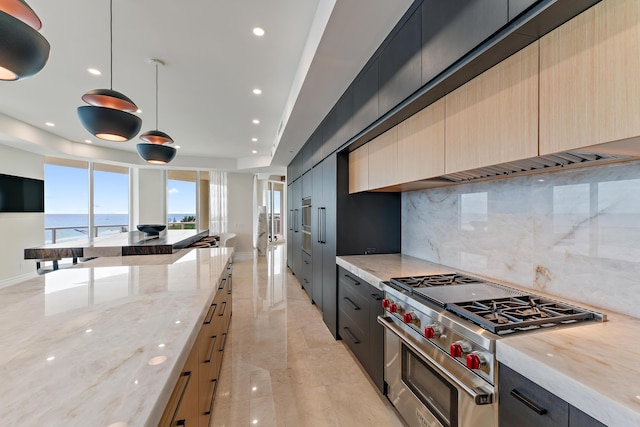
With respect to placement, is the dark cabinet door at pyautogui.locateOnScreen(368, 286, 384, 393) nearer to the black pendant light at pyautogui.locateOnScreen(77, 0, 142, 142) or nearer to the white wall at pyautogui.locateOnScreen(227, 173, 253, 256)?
the black pendant light at pyautogui.locateOnScreen(77, 0, 142, 142)

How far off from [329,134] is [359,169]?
0.76m

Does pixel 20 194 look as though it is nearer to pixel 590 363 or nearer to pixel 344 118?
pixel 344 118

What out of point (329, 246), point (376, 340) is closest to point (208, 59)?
point (329, 246)

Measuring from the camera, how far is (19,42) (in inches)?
46.5

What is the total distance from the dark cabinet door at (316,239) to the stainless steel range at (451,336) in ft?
6.13

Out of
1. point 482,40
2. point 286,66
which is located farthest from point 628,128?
point 286,66

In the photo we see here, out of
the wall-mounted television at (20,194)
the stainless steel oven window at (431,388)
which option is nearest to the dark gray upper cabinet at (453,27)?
the stainless steel oven window at (431,388)

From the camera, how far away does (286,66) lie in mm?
3023

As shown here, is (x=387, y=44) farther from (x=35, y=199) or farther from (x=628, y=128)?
(x=35, y=199)

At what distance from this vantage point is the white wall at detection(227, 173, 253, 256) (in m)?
8.81

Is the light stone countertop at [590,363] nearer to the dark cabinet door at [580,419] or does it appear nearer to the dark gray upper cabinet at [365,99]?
the dark cabinet door at [580,419]

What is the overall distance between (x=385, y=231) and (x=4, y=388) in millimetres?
2764

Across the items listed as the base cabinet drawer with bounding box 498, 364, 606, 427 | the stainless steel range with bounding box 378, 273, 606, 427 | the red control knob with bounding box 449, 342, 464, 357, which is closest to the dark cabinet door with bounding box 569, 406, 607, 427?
the base cabinet drawer with bounding box 498, 364, 606, 427

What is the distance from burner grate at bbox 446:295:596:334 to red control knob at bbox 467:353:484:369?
122mm
